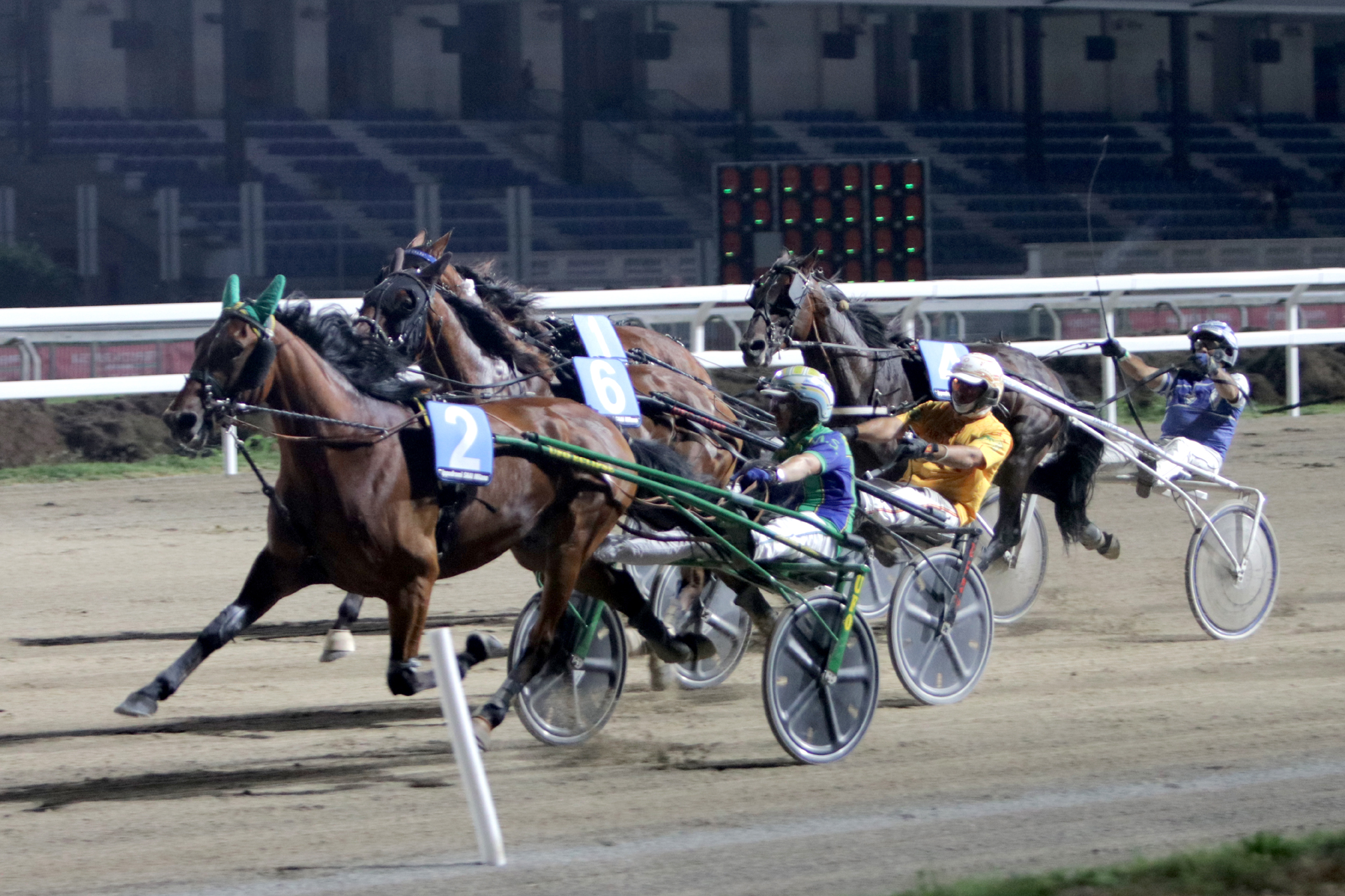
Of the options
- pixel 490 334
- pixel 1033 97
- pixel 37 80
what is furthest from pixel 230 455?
pixel 1033 97

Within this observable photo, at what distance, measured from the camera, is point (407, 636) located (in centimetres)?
508

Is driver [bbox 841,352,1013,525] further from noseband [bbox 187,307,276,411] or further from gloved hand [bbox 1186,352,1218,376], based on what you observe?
noseband [bbox 187,307,276,411]

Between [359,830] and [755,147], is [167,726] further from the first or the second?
[755,147]

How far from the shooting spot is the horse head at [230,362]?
4934 millimetres

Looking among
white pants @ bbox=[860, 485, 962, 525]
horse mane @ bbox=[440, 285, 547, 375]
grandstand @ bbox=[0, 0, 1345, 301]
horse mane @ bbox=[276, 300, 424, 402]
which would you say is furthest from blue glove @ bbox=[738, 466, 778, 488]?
grandstand @ bbox=[0, 0, 1345, 301]

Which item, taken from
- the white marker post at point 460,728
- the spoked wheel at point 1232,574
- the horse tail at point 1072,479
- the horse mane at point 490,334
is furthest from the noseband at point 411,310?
the spoked wheel at point 1232,574

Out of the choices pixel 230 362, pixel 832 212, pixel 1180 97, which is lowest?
pixel 230 362

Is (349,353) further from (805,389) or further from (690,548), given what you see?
(805,389)

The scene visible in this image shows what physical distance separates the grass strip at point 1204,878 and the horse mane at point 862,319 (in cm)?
405

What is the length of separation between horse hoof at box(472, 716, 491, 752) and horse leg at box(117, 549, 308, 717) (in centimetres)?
69

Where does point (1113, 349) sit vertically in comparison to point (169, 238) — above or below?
below

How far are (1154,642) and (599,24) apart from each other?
26354mm

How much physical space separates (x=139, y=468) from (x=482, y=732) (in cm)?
744

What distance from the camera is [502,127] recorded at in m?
30.7
